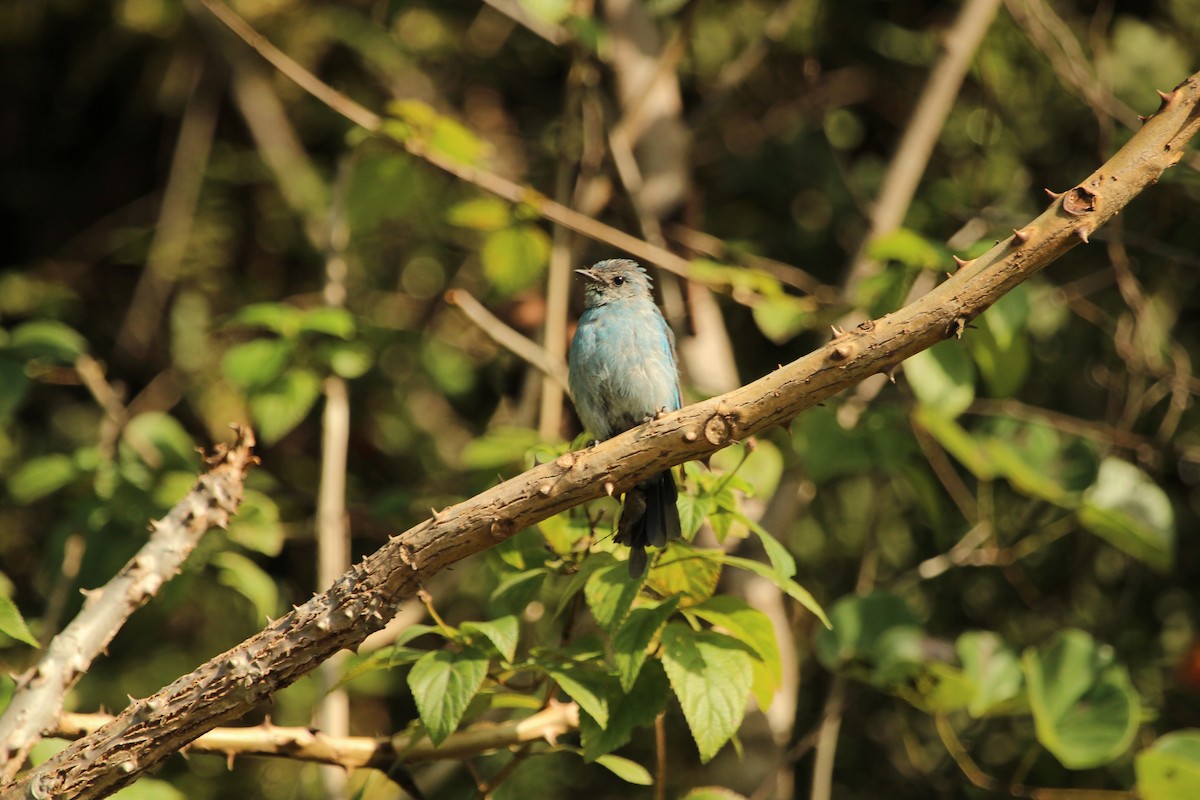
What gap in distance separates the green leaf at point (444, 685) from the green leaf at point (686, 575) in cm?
50

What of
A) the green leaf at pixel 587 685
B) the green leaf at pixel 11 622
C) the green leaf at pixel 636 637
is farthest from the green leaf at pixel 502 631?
the green leaf at pixel 11 622

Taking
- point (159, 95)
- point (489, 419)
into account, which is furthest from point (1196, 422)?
point (159, 95)

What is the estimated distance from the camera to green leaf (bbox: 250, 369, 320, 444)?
4051mm

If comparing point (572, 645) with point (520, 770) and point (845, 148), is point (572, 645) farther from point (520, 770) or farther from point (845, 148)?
point (845, 148)

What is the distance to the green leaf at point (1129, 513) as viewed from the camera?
13.7ft

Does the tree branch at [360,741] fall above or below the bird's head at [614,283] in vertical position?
below

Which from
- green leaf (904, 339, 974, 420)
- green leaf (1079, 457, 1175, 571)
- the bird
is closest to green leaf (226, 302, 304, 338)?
the bird

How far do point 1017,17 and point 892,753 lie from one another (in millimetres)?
3362

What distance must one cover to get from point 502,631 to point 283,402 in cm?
170

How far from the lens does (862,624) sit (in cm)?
404

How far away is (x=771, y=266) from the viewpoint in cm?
501

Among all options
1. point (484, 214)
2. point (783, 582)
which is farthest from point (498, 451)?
point (783, 582)

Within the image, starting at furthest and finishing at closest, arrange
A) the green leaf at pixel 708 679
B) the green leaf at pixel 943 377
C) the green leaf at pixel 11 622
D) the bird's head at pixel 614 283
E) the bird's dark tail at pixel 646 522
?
the bird's head at pixel 614 283
the green leaf at pixel 943 377
the bird's dark tail at pixel 646 522
the green leaf at pixel 708 679
the green leaf at pixel 11 622

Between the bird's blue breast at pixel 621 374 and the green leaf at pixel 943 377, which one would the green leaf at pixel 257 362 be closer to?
the bird's blue breast at pixel 621 374
